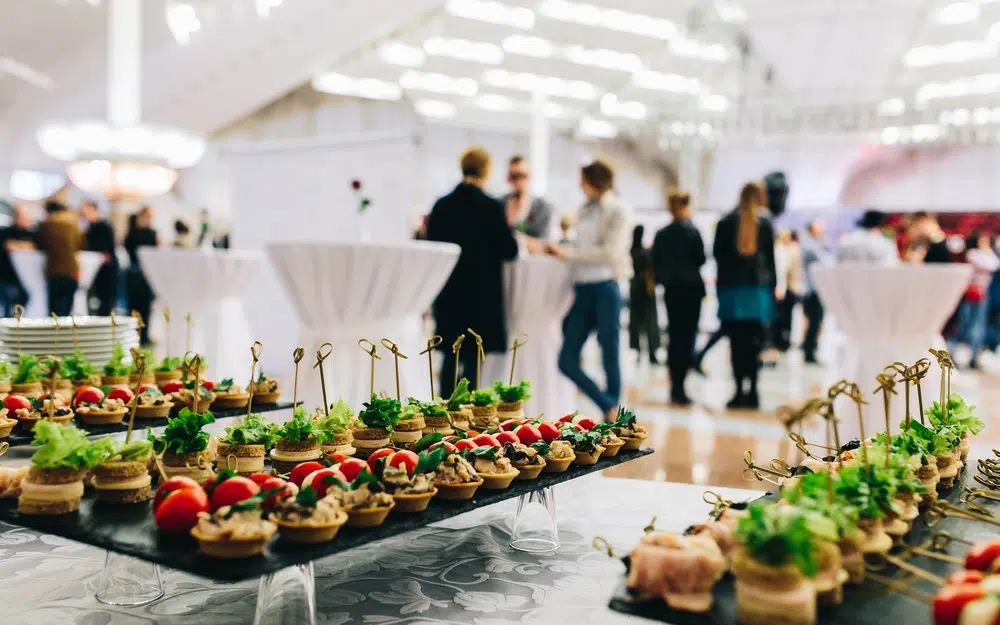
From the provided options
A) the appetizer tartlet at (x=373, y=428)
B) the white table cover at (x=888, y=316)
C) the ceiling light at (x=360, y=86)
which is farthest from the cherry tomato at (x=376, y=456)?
the ceiling light at (x=360, y=86)

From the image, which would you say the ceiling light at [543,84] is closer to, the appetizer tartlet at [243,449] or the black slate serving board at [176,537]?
the appetizer tartlet at [243,449]

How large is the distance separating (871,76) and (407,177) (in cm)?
1127

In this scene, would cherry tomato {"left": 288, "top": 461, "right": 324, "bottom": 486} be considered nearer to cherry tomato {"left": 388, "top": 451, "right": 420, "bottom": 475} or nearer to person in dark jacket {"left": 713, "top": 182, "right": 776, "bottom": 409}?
cherry tomato {"left": 388, "top": 451, "right": 420, "bottom": 475}

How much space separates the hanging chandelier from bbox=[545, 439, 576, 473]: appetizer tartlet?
678cm

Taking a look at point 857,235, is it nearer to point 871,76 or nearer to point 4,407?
point 4,407

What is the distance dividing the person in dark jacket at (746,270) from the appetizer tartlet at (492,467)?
139 inches

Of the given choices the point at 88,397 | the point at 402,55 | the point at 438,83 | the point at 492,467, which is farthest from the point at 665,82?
the point at 492,467

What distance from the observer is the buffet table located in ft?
5.93

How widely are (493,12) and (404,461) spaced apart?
11.0 metres

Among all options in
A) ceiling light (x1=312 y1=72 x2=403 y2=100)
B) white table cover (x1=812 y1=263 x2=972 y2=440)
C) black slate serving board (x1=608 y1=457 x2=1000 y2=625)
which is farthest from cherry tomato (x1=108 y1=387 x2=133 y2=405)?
ceiling light (x1=312 y1=72 x2=403 y2=100)

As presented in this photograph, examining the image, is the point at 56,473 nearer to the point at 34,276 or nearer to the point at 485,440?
the point at 485,440

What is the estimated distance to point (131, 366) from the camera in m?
3.18

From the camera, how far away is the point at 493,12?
11.9m

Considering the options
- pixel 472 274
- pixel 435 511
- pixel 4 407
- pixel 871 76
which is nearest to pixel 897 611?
pixel 435 511
